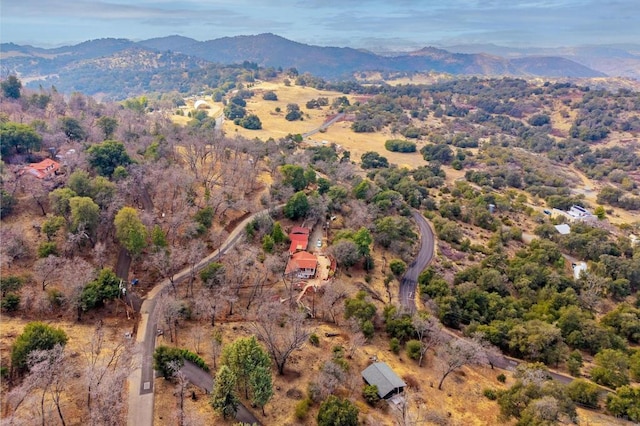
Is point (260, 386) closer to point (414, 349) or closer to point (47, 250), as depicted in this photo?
point (414, 349)

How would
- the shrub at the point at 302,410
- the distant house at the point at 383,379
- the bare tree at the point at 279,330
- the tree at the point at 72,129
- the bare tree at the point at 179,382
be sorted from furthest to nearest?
the tree at the point at 72,129 → the bare tree at the point at 279,330 → the distant house at the point at 383,379 → the shrub at the point at 302,410 → the bare tree at the point at 179,382

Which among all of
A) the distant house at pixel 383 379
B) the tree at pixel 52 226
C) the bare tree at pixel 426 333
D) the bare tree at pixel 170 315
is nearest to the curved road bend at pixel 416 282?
the bare tree at pixel 426 333

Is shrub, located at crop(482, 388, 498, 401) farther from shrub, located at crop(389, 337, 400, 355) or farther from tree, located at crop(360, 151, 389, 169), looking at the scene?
tree, located at crop(360, 151, 389, 169)

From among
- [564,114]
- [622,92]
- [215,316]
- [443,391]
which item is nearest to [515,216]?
[443,391]

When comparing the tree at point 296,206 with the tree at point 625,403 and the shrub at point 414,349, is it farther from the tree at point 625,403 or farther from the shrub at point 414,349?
the tree at point 625,403

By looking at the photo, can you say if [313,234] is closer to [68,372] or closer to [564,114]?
[68,372]
